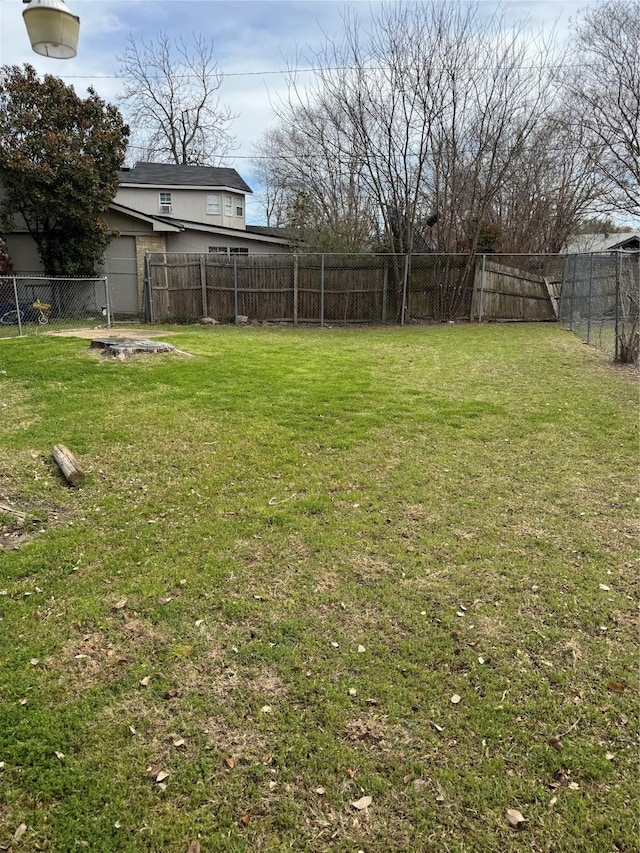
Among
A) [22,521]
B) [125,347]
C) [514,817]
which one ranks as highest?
[125,347]

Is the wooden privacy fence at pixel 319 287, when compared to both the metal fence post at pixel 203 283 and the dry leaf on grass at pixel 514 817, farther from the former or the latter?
the dry leaf on grass at pixel 514 817

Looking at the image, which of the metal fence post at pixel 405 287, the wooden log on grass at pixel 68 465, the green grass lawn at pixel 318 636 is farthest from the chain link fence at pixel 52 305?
the green grass lawn at pixel 318 636

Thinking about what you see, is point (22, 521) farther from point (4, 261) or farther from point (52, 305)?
point (4, 261)

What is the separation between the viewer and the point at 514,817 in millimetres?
1714

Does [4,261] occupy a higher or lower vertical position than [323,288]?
higher

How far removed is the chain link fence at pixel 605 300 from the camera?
8.46 metres

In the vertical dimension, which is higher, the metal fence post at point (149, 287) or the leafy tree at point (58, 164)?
the leafy tree at point (58, 164)

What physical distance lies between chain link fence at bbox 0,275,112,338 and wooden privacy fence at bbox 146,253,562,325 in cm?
198

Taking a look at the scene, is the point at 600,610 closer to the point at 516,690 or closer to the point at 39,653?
the point at 516,690

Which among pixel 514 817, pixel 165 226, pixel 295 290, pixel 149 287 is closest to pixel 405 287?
pixel 295 290

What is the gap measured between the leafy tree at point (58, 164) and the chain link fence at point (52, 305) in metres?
0.63

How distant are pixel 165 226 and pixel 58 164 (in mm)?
3353

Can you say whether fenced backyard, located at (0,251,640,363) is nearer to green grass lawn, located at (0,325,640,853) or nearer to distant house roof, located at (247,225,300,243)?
distant house roof, located at (247,225,300,243)

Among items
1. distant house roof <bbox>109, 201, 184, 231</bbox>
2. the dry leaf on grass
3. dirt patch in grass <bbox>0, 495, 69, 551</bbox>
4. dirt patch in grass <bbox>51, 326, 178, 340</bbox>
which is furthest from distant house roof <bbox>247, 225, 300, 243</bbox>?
the dry leaf on grass
